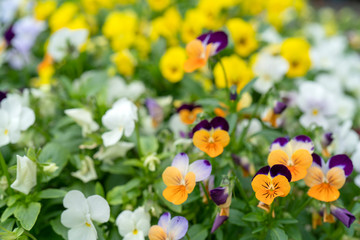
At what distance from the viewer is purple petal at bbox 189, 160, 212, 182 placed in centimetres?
105

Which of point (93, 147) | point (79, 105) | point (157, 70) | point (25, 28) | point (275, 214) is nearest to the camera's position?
point (275, 214)

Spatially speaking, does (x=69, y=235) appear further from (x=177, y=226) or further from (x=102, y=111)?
(x=102, y=111)

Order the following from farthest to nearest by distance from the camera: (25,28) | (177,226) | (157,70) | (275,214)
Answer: (25,28) < (157,70) < (275,214) < (177,226)

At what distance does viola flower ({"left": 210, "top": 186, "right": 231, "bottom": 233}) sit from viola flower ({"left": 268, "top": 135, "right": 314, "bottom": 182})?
15 cm

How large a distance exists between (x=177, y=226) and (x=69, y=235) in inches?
12.5

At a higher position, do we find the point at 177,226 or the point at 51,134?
the point at 177,226

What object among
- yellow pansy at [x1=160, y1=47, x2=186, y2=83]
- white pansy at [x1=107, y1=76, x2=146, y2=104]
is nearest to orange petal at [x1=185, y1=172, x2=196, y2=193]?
white pansy at [x1=107, y1=76, x2=146, y2=104]

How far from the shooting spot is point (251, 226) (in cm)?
118

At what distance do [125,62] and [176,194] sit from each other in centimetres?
101

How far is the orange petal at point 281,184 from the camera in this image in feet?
3.13

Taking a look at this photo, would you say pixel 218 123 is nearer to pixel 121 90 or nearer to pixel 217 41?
pixel 217 41

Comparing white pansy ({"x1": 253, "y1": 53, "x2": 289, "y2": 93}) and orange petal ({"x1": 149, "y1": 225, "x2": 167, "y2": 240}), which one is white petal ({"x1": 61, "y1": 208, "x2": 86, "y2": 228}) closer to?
orange petal ({"x1": 149, "y1": 225, "x2": 167, "y2": 240})

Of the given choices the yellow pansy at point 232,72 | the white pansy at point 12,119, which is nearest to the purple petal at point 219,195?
the white pansy at point 12,119

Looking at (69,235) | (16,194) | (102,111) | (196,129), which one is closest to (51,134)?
(102,111)
